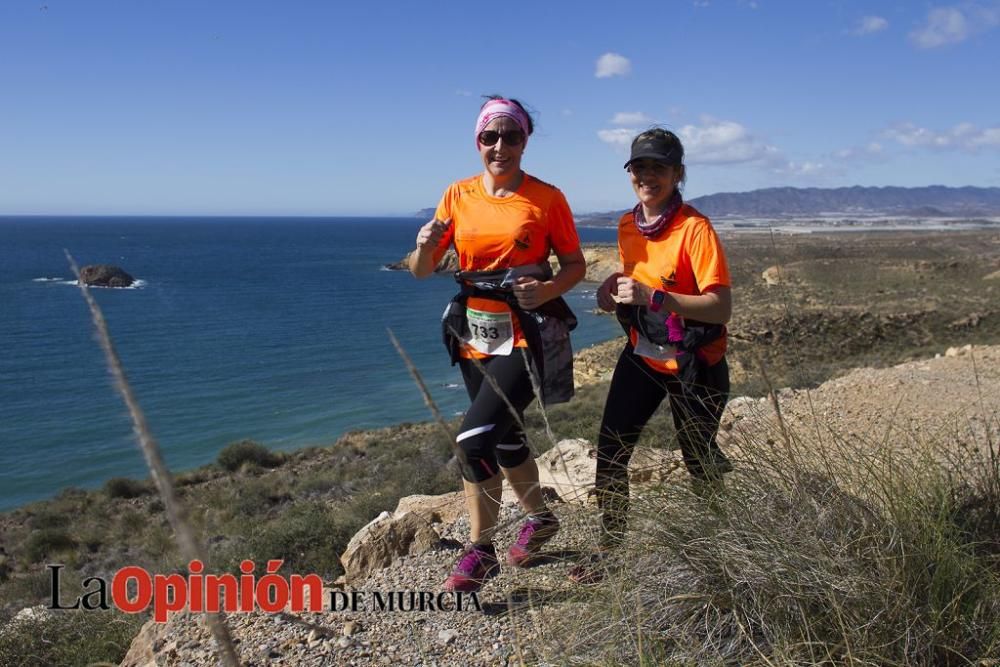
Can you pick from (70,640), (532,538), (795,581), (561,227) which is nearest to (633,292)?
(561,227)

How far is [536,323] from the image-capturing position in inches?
117

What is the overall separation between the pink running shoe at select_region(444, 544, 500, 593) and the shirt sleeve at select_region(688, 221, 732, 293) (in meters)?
1.43

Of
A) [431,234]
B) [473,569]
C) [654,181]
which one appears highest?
[654,181]

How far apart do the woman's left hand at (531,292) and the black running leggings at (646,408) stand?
49 centimetres

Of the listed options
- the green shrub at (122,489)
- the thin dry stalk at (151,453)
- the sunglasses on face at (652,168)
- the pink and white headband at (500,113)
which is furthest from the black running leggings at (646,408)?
the green shrub at (122,489)

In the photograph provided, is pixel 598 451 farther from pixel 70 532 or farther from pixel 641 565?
pixel 70 532

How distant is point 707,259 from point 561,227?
2.19ft

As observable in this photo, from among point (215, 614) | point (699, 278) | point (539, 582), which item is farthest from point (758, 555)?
point (215, 614)

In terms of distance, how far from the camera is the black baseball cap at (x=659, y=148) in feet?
9.27

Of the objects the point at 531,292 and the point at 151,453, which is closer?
the point at 151,453

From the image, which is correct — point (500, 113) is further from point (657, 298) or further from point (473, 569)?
point (473, 569)

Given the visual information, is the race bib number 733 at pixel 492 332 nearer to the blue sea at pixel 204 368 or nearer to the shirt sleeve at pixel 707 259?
the shirt sleeve at pixel 707 259

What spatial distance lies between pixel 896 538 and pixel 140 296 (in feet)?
191

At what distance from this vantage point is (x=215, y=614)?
0.79 meters
